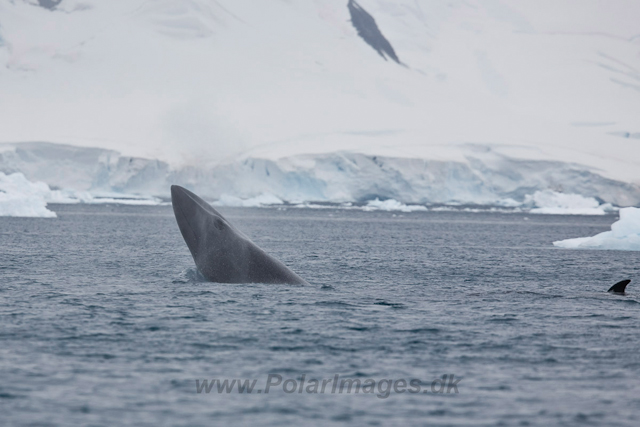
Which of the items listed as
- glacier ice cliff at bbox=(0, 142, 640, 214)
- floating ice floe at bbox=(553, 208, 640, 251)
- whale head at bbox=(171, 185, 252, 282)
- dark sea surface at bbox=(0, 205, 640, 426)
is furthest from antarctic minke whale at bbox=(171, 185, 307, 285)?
glacier ice cliff at bbox=(0, 142, 640, 214)

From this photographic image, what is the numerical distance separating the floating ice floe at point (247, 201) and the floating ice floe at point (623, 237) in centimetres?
6265

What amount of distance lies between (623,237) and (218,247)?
3408cm

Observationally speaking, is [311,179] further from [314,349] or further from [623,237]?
[314,349]

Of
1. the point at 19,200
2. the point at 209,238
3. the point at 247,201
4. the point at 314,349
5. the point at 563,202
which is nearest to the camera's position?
the point at 314,349

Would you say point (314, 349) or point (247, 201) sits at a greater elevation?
point (314, 349)

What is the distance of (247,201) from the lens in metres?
109

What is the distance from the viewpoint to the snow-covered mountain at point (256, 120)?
115m

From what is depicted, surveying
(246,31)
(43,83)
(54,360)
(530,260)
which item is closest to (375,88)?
(246,31)

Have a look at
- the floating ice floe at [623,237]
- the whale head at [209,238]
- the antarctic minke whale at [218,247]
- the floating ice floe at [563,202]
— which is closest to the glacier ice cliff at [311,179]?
the floating ice floe at [563,202]

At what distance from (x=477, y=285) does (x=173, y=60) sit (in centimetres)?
15906

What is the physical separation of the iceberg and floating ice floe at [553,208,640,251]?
156ft

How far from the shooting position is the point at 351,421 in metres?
9.38

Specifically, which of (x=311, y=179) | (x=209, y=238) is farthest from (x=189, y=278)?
(x=311, y=179)

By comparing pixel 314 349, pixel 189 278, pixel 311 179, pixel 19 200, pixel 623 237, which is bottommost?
pixel 19 200
